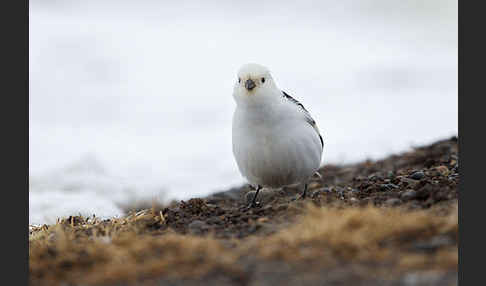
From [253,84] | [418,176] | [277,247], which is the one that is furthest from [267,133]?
[277,247]

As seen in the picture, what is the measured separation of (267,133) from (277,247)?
1.72 meters

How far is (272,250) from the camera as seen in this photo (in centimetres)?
304

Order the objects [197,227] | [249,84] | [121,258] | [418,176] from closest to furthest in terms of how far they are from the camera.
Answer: [121,258] < [197,227] < [249,84] < [418,176]

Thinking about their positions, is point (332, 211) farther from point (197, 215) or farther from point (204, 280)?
point (197, 215)

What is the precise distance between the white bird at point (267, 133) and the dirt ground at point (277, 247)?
1.67 feet

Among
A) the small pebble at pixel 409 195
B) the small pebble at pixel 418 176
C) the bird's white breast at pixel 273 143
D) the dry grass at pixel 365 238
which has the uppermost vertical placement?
the bird's white breast at pixel 273 143

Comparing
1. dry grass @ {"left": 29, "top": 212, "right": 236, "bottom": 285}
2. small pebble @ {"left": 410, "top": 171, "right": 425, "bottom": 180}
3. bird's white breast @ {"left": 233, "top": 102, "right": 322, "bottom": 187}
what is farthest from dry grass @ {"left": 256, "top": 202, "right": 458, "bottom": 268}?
small pebble @ {"left": 410, "top": 171, "right": 425, "bottom": 180}

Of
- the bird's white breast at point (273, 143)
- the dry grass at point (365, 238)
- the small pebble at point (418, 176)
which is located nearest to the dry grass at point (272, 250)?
the dry grass at point (365, 238)

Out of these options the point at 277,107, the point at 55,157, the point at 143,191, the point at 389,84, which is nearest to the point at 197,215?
the point at 277,107

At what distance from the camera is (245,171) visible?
16.4 ft

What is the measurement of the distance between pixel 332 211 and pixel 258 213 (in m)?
0.93

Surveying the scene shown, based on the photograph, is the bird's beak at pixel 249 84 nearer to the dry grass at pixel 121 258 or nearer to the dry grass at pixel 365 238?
the dry grass at pixel 121 258

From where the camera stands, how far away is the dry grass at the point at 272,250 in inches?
115

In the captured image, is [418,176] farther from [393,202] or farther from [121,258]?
[121,258]
